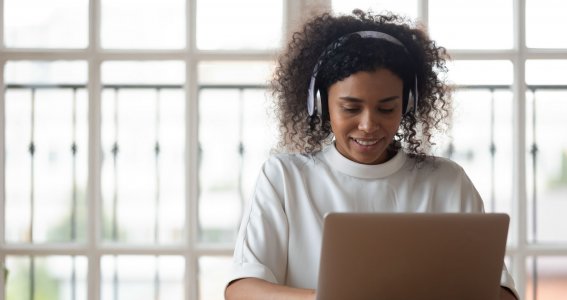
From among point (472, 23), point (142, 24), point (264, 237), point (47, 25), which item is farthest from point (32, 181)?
point (472, 23)

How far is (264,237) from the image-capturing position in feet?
5.92

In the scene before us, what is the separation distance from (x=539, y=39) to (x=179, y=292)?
1451 mm

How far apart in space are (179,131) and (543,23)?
4.05 ft

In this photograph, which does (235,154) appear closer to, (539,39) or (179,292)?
(179,292)

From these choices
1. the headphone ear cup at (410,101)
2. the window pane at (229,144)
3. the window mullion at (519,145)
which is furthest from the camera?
the window pane at (229,144)

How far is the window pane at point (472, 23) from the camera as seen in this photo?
270 centimetres

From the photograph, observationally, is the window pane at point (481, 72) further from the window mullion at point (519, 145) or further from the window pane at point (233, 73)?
the window pane at point (233, 73)

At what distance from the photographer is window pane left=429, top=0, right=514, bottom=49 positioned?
2.70 meters

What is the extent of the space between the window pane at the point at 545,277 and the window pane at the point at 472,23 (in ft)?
2.40

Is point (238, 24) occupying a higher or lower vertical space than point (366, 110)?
higher

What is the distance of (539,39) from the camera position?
271cm

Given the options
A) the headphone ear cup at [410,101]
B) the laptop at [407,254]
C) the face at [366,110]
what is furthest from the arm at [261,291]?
the headphone ear cup at [410,101]

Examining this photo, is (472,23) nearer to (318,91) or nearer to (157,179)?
(318,91)

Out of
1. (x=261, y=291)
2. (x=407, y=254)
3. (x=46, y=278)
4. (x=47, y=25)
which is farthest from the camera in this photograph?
(x=46, y=278)
